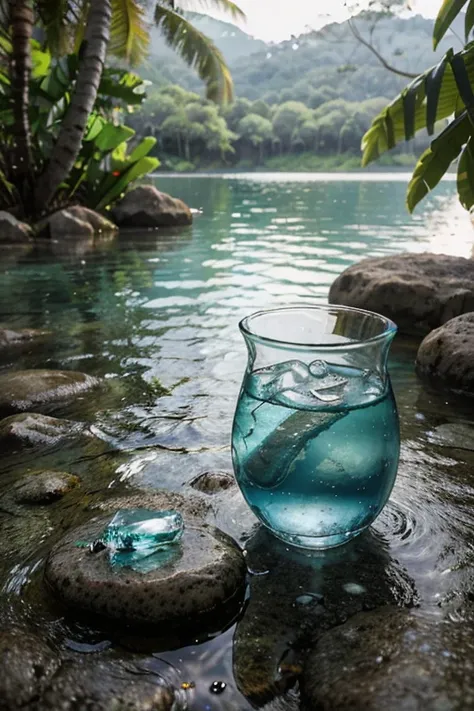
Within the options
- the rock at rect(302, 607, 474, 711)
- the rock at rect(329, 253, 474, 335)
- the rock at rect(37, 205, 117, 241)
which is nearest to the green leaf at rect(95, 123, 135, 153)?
the rock at rect(37, 205, 117, 241)

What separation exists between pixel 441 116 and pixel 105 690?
4405mm

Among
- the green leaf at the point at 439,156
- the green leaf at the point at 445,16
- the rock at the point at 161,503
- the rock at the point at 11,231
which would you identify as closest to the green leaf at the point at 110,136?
the rock at the point at 11,231

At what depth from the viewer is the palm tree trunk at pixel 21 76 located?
34.8 ft

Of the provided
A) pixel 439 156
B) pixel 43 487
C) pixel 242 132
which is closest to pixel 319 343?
pixel 43 487

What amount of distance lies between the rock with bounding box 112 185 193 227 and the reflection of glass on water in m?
13.3

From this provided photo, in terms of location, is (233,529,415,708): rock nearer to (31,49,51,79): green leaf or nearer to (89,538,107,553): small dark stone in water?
(89,538,107,553): small dark stone in water

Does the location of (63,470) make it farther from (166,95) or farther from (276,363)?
(166,95)

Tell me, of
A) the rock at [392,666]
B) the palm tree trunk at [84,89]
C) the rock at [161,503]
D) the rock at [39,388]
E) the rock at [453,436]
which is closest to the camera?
the rock at [392,666]

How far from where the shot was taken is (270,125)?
88.0 metres

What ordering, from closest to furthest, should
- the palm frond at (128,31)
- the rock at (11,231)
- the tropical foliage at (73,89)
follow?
the tropical foliage at (73,89)
the rock at (11,231)
the palm frond at (128,31)

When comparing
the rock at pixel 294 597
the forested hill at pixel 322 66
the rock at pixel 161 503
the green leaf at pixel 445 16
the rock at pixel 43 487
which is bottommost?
the rock at pixel 43 487

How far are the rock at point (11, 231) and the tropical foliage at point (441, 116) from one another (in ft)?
27.0

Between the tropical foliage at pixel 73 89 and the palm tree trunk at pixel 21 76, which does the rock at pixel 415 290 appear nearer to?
the tropical foliage at pixel 73 89

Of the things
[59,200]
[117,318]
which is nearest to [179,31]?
[59,200]
